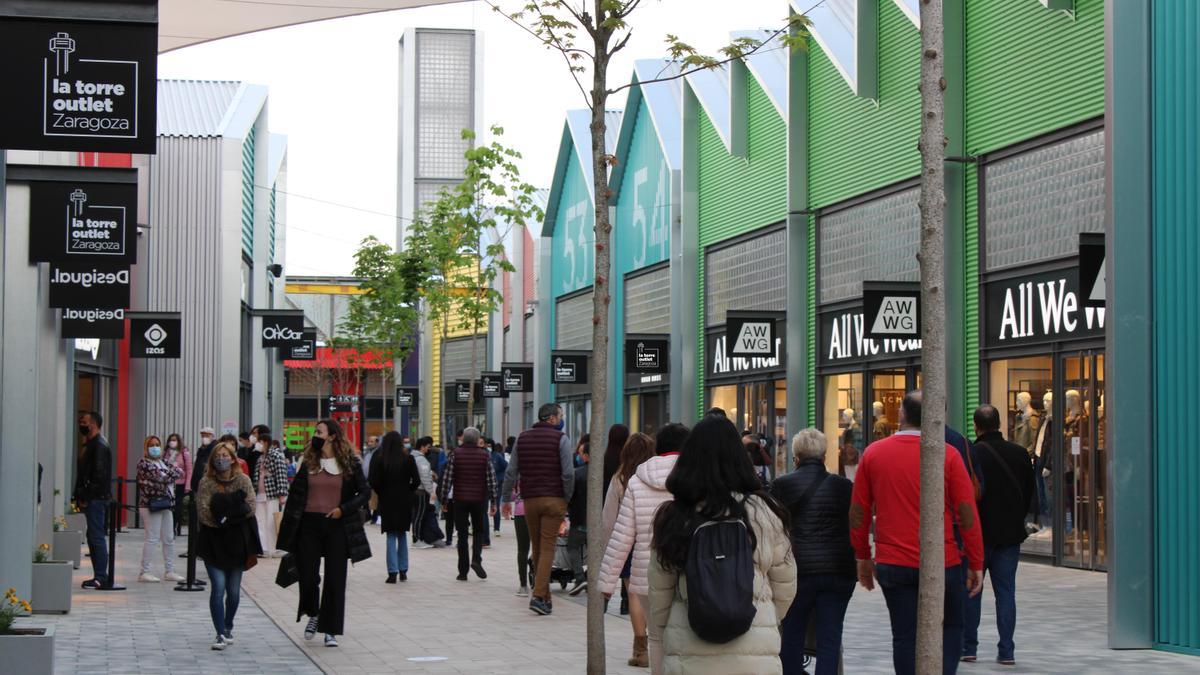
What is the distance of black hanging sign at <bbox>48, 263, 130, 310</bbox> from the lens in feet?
59.1

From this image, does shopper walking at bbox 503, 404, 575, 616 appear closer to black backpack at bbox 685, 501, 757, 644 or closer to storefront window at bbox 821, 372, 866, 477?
storefront window at bbox 821, 372, 866, 477

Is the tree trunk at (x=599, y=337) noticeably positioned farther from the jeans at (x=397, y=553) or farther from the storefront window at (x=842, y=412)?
the storefront window at (x=842, y=412)

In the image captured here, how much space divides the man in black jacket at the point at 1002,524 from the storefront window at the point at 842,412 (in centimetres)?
1243

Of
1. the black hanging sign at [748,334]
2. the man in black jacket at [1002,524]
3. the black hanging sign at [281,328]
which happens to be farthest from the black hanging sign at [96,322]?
the black hanging sign at [281,328]

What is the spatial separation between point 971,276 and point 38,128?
15.3 metres

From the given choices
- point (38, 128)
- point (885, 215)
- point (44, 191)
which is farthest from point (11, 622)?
point (885, 215)

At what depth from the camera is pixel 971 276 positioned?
2197 centimetres

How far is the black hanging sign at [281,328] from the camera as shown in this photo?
38.7 meters

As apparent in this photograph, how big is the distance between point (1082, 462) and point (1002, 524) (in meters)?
7.79

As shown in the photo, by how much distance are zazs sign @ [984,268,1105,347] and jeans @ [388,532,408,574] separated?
820 centimetres

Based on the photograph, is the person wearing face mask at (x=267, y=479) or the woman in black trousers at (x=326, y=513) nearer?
the woman in black trousers at (x=326, y=513)

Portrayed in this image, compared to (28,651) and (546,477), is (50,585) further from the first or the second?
(28,651)

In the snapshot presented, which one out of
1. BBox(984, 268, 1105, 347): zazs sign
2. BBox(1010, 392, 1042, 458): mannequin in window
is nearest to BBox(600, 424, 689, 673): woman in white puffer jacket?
BBox(984, 268, 1105, 347): zazs sign

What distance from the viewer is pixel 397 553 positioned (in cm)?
1972
